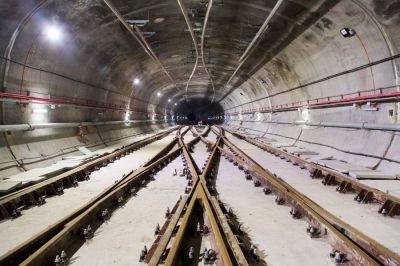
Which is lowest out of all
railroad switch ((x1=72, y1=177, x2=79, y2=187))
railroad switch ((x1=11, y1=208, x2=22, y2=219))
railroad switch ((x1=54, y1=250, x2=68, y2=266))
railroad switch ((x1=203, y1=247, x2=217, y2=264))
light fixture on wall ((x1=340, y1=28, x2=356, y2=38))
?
railroad switch ((x1=11, y1=208, x2=22, y2=219))

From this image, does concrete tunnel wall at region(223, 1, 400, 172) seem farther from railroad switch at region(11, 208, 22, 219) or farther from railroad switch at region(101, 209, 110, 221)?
railroad switch at region(11, 208, 22, 219)

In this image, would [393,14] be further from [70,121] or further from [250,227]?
Answer: [70,121]

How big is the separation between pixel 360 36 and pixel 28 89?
914 cm

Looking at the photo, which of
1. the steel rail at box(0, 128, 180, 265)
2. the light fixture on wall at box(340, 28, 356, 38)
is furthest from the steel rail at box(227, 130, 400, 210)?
the steel rail at box(0, 128, 180, 265)

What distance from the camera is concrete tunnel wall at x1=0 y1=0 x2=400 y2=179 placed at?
20.6ft

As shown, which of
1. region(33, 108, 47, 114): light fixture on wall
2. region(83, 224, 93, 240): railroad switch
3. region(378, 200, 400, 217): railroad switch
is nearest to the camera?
region(83, 224, 93, 240): railroad switch

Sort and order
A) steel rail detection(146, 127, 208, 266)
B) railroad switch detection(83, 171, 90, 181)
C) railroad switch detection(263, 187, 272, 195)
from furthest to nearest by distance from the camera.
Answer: railroad switch detection(83, 171, 90, 181) < railroad switch detection(263, 187, 272, 195) < steel rail detection(146, 127, 208, 266)

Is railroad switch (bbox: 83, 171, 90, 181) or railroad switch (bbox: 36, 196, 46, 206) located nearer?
railroad switch (bbox: 36, 196, 46, 206)

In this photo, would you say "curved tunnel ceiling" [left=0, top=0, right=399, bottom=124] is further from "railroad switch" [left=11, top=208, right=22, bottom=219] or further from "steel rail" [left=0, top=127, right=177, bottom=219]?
"railroad switch" [left=11, top=208, right=22, bottom=219]

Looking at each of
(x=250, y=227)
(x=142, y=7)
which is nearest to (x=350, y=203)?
(x=250, y=227)

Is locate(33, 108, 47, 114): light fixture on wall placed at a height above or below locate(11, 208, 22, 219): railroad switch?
above

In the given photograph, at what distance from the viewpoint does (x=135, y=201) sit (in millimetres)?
4809

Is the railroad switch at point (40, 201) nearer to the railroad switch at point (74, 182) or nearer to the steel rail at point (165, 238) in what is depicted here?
the railroad switch at point (74, 182)

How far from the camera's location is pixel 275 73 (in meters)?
13.3
